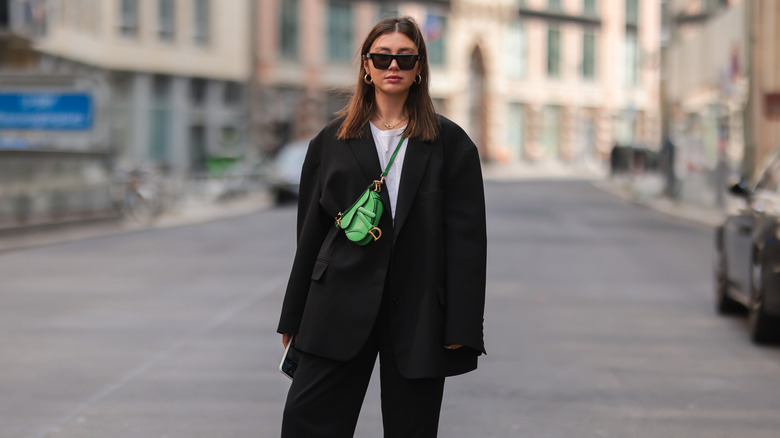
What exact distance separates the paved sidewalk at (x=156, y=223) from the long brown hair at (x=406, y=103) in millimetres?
15035

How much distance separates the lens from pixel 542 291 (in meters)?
13.4

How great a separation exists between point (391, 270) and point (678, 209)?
28989 mm

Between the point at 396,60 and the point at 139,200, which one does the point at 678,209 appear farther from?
the point at 396,60

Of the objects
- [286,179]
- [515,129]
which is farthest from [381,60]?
[515,129]

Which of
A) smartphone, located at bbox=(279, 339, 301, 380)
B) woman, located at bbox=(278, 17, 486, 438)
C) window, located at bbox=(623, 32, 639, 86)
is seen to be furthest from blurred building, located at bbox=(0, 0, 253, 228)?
window, located at bbox=(623, 32, 639, 86)

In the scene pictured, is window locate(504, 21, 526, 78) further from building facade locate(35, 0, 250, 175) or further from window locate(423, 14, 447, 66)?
building facade locate(35, 0, 250, 175)

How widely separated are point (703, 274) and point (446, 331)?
11.9m

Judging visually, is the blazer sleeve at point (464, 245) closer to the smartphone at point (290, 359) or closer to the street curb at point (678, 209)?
the smartphone at point (290, 359)

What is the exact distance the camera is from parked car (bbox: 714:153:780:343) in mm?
9172

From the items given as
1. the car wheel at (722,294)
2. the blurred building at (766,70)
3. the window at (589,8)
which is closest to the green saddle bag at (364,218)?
the car wheel at (722,294)

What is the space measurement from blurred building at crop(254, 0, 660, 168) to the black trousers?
50.3 metres

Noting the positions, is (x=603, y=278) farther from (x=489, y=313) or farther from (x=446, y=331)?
(x=446, y=331)

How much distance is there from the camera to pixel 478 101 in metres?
70.2

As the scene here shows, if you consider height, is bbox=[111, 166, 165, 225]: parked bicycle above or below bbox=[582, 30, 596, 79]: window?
below
